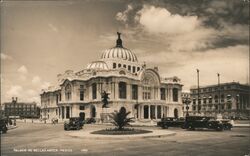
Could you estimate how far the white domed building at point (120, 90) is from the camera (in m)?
73.4

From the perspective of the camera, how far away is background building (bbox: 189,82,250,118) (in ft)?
321

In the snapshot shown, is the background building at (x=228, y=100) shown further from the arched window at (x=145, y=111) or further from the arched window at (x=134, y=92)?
the arched window at (x=134, y=92)

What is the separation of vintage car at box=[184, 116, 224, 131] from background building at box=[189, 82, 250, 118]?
61.2 meters

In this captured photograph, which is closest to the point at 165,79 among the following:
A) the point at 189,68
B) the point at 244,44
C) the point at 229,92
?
the point at 229,92

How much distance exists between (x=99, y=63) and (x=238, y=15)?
205 feet

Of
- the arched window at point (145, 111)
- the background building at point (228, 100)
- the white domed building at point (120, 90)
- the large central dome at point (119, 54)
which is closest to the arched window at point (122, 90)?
the white domed building at point (120, 90)

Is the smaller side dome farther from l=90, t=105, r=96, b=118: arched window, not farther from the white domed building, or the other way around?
l=90, t=105, r=96, b=118: arched window

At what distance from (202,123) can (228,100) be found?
67.1 meters

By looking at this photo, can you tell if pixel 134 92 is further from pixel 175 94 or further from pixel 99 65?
pixel 175 94

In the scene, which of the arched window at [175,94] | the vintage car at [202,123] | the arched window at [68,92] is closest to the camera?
the vintage car at [202,123]

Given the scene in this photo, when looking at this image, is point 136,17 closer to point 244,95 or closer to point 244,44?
point 244,44

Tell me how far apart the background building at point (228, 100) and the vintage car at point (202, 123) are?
6124cm

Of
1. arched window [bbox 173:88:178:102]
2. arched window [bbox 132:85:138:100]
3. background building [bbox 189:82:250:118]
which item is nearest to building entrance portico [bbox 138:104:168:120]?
arched window [bbox 132:85:138:100]

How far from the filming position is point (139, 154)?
15977mm
